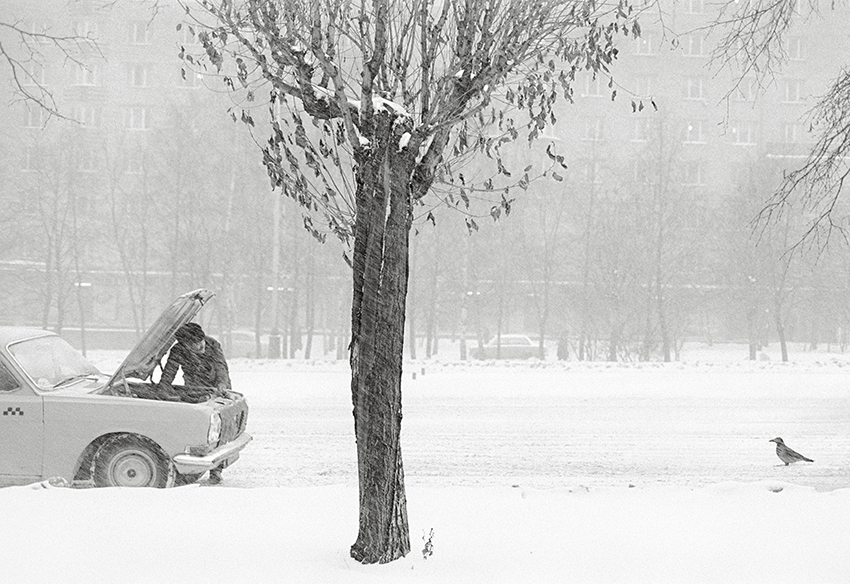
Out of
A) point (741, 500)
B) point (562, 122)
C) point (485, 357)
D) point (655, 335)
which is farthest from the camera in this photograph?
point (562, 122)

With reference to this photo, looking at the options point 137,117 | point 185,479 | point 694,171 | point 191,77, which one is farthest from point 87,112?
point 185,479

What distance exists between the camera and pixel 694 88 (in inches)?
2211

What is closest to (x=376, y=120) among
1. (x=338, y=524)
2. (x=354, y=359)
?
(x=354, y=359)

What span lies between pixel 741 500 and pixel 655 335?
3007cm

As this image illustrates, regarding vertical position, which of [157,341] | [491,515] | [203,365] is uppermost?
[157,341]

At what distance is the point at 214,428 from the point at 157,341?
0.98m

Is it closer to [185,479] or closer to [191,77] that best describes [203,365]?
[185,479]

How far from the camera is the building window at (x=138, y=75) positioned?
51438 millimetres

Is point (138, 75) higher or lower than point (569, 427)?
higher

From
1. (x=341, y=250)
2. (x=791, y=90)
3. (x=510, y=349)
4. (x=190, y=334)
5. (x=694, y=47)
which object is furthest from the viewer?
(x=791, y=90)

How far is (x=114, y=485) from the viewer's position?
27.3 feet

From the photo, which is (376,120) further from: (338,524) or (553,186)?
(553,186)

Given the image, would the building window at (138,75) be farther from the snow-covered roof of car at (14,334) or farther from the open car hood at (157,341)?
the open car hood at (157,341)

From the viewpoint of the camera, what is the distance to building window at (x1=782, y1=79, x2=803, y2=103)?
56.7 meters
